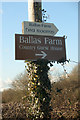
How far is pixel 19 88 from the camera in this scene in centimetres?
1172

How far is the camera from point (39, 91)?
4086 mm

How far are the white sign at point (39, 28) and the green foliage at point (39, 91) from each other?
2.21 feet

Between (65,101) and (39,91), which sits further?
(65,101)

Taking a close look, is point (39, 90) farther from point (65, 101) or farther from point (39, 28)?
point (65, 101)

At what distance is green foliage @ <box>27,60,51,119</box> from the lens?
404 cm

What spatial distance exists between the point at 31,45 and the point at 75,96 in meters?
5.45

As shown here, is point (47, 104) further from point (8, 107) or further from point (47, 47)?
point (8, 107)

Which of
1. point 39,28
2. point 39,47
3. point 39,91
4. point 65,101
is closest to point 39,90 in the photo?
point 39,91

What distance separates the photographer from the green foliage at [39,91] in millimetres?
4035

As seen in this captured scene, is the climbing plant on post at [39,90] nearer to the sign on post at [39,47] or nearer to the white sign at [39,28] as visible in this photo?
the sign on post at [39,47]

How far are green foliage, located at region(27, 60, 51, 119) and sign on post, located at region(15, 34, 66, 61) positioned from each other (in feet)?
0.62

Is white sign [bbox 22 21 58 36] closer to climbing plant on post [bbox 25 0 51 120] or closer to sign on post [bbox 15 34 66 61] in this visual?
sign on post [bbox 15 34 66 61]

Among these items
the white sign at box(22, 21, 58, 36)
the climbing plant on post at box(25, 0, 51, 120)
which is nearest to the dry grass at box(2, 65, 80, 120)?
the climbing plant on post at box(25, 0, 51, 120)

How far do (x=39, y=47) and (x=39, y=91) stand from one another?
99 centimetres
